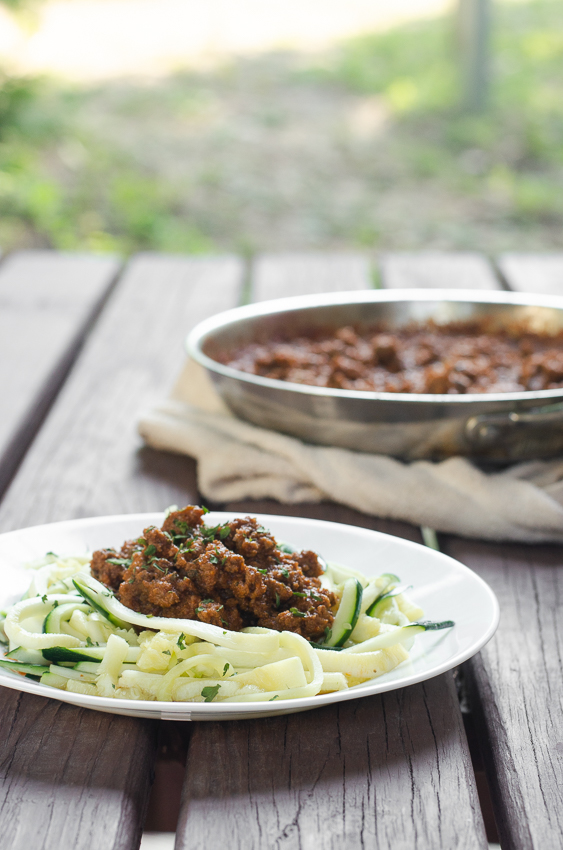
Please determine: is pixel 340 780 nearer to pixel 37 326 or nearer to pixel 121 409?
pixel 121 409

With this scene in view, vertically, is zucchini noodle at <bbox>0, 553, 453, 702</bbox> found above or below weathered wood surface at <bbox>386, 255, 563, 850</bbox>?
above

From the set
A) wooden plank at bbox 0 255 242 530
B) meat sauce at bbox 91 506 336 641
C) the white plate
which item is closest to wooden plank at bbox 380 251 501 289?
wooden plank at bbox 0 255 242 530

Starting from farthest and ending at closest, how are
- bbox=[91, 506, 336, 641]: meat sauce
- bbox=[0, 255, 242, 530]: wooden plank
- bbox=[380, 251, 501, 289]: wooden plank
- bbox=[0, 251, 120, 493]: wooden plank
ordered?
bbox=[380, 251, 501, 289]: wooden plank, bbox=[0, 251, 120, 493]: wooden plank, bbox=[0, 255, 242, 530]: wooden plank, bbox=[91, 506, 336, 641]: meat sauce

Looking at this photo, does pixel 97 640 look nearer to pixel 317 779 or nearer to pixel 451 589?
pixel 317 779

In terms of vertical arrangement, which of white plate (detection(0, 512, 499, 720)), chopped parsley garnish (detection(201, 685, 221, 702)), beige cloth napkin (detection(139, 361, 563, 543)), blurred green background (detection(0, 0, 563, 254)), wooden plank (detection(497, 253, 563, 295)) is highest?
chopped parsley garnish (detection(201, 685, 221, 702))

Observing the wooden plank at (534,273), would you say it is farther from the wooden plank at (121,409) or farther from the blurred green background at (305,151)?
the blurred green background at (305,151)

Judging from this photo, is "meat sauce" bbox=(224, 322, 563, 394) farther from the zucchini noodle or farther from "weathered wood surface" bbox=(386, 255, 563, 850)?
the zucchini noodle

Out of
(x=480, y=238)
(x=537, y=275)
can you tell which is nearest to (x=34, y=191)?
(x=480, y=238)

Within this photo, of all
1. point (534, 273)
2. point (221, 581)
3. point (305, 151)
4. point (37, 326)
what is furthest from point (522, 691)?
point (305, 151)
